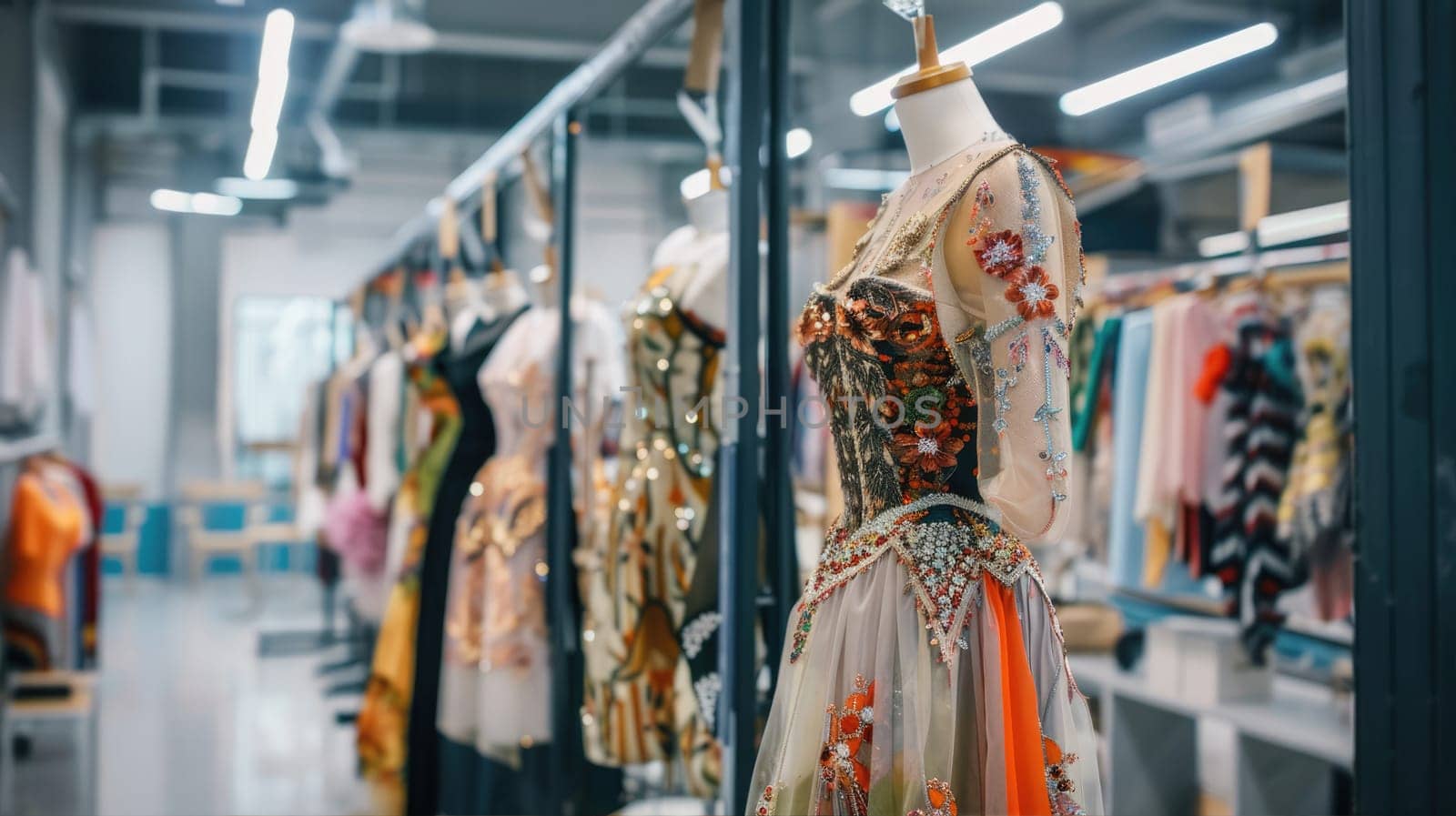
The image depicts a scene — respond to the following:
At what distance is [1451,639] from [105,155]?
7307mm

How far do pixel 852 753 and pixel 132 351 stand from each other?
7863mm

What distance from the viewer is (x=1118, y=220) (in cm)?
448

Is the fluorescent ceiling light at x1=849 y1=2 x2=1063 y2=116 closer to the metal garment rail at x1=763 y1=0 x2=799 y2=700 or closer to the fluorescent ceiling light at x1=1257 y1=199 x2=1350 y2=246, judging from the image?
the metal garment rail at x1=763 y1=0 x2=799 y2=700

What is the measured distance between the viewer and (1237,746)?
9.16 feet

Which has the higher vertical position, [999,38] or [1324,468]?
[999,38]

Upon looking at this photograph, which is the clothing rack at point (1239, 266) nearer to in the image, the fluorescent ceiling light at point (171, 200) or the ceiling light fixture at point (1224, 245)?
the ceiling light fixture at point (1224, 245)

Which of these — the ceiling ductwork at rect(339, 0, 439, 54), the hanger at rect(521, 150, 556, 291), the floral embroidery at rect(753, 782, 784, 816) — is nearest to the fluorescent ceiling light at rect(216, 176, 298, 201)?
the ceiling ductwork at rect(339, 0, 439, 54)

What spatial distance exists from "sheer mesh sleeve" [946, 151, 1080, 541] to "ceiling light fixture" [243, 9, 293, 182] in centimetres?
245

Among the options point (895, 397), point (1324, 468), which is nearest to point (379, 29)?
point (1324, 468)

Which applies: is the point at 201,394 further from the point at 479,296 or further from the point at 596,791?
the point at 596,791

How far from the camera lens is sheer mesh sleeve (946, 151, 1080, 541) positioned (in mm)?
1213

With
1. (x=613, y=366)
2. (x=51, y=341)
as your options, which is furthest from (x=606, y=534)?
(x=51, y=341)

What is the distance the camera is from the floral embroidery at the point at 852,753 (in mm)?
1301

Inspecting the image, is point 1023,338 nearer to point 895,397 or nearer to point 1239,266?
point 895,397
